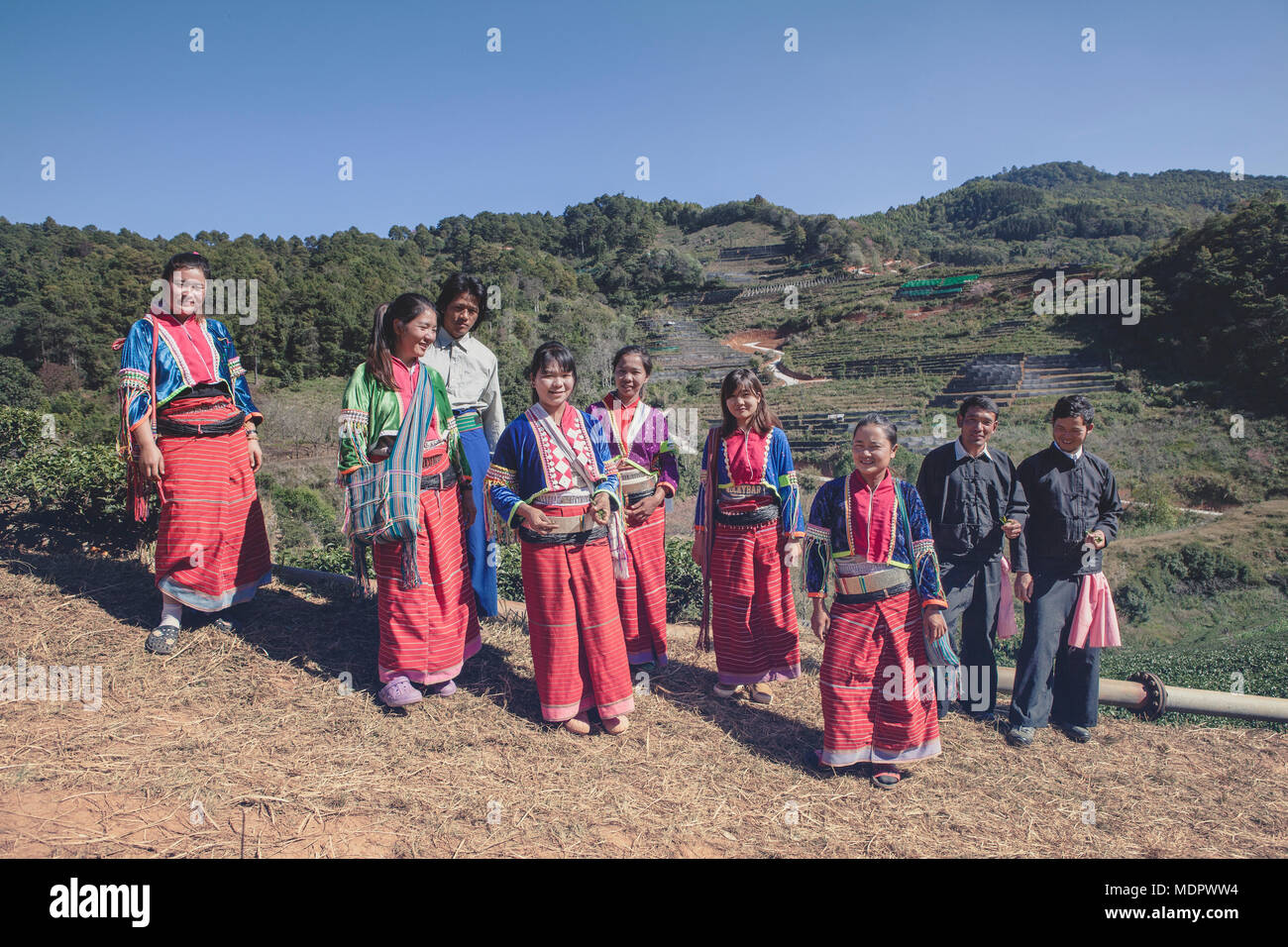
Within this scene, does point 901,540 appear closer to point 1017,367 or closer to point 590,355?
point 590,355

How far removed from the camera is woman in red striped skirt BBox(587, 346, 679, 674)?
3818mm

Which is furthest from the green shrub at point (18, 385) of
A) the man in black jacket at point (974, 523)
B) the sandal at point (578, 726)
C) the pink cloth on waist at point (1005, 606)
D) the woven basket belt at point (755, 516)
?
the pink cloth on waist at point (1005, 606)

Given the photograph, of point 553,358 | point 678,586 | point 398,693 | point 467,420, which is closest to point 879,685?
point 553,358

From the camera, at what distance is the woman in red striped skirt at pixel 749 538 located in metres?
3.65

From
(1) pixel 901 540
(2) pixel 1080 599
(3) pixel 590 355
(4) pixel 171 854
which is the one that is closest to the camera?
(4) pixel 171 854

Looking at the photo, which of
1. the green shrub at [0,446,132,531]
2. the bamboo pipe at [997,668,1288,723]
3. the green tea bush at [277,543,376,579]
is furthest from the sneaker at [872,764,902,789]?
the green shrub at [0,446,132,531]

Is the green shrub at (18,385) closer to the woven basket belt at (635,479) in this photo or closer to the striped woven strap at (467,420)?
the striped woven strap at (467,420)

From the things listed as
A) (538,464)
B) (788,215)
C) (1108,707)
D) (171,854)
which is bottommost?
(1108,707)

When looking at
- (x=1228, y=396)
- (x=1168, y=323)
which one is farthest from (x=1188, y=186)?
(x=1228, y=396)

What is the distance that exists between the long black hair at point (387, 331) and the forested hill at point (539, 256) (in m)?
3.28

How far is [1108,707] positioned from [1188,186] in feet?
361

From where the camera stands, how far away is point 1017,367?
33.9 m

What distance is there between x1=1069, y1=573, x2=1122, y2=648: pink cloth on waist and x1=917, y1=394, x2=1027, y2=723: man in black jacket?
395 millimetres

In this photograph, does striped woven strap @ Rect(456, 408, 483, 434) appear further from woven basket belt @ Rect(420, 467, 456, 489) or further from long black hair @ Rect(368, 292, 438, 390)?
long black hair @ Rect(368, 292, 438, 390)
